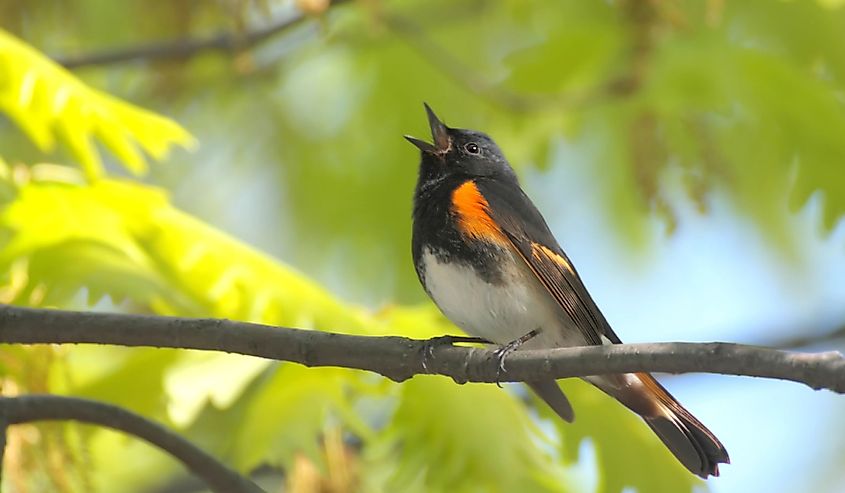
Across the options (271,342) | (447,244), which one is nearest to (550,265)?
(447,244)

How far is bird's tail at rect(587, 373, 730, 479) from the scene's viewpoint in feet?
9.09

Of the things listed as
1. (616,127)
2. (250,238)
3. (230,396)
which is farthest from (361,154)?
(230,396)

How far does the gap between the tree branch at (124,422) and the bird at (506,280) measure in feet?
2.86

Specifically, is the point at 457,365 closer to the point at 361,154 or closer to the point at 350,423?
the point at 350,423

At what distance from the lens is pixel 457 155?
388 centimetres

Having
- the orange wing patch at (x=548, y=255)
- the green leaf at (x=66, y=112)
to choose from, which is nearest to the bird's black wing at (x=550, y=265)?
the orange wing patch at (x=548, y=255)

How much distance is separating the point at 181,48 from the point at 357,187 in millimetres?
1106

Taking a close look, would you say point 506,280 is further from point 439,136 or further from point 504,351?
point 439,136

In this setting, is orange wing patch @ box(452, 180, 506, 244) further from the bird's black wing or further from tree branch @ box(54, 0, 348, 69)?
tree branch @ box(54, 0, 348, 69)

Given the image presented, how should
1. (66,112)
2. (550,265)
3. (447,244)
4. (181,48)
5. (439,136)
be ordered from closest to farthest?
(66,112), (447,244), (550,265), (439,136), (181,48)

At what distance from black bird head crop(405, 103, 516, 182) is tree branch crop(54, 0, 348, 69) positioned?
0.77 meters

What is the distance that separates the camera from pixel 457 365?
8.14 ft

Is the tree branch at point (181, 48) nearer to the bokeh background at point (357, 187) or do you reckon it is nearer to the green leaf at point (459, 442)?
the bokeh background at point (357, 187)

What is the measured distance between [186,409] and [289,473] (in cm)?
41
